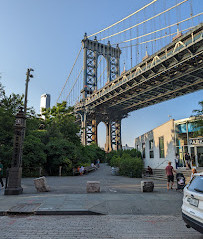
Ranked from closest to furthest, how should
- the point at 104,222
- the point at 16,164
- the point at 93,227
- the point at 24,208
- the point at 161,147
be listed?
the point at 93,227 → the point at 104,222 → the point at 24,208 → the point at 16,164 → the point at 161,147

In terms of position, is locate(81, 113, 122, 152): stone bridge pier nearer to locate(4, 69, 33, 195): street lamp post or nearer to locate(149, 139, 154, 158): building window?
locate(149, 139, 154, 158): building window

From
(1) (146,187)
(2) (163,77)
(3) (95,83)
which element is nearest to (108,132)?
(3) (95,83)

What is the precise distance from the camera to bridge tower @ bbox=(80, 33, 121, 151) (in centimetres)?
6047

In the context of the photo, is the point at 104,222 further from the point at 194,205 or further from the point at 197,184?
the point at 197,184

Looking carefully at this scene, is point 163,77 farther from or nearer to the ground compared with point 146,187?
farther from the ground

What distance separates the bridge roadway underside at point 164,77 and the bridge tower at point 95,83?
211 inches

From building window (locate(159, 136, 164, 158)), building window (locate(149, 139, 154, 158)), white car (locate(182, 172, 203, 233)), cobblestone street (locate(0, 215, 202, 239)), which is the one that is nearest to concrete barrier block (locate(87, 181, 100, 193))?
cobblestone street (locate(0, 215, 202, 239))

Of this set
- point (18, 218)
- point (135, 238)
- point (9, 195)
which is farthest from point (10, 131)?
point (135, 238)

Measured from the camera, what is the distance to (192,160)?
19.5m

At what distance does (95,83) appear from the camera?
61.3 metres

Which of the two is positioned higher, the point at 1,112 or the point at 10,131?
the point at 1,112

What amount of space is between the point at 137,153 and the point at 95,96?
25.0 metres

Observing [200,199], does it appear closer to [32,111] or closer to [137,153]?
[32,111]

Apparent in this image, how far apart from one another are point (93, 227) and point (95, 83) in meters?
57.8
